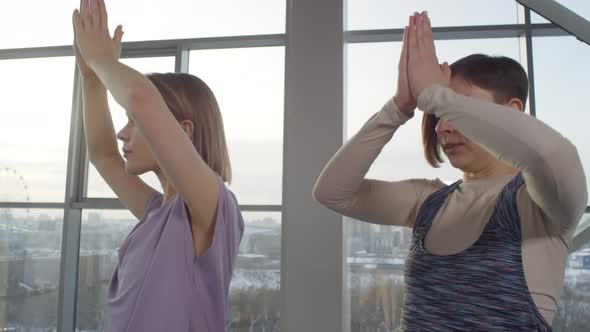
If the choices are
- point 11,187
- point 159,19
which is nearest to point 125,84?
point 159,19

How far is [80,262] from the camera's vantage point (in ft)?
9.47

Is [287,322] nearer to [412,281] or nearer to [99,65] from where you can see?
[412,281]

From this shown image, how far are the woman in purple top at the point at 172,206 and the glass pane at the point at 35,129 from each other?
2324 millimetres

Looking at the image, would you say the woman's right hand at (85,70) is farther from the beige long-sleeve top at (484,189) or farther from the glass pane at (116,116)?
the glass pane at (116,116)

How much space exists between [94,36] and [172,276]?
467mm

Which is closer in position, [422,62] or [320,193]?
[422,62]

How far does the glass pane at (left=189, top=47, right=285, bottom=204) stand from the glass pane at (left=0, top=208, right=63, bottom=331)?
124cm

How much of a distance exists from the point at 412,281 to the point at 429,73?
0.35 meters

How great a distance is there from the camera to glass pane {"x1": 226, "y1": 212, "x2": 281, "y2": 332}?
264cm

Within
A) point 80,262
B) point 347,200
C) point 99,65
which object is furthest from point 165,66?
point 347,200

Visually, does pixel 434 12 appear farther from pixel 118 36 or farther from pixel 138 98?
pixel 138 98

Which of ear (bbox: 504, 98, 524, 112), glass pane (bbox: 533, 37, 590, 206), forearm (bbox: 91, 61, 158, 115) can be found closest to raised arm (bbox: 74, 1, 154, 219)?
forearm (bbox: 91, 61, 158, 115)

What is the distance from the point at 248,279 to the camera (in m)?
2.68

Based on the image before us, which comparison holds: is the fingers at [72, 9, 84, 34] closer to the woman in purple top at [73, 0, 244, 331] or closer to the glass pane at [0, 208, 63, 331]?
the woman in purple top at [73, 0, 244, 331]
